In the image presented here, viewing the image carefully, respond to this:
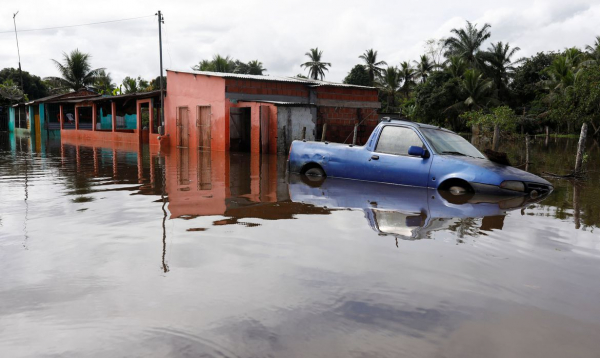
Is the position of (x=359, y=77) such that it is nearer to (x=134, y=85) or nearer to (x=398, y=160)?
(x=134, y=85)

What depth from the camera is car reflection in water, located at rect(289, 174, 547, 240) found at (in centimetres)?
680

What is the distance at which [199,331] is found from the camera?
3377mm

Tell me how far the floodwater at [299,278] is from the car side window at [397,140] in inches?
64.5

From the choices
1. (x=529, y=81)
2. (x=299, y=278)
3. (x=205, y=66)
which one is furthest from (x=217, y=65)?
(x=299, y=278)

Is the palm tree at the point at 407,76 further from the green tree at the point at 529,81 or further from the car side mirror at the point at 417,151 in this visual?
the car side mirror at the point at 417,151

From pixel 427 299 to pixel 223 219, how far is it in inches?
151

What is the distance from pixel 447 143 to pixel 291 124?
13.0 metres

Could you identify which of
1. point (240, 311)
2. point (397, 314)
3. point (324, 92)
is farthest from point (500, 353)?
point (324, 92)

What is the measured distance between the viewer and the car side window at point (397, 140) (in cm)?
1010

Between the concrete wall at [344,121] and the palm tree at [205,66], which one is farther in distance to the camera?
the palm tree at [205,66]

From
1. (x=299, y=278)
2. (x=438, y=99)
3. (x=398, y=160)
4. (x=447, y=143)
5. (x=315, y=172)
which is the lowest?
(x=299, y=278)

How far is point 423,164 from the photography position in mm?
9906

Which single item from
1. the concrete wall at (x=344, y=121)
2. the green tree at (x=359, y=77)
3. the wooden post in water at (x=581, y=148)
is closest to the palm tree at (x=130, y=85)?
the green tree at (x=359, y=77)

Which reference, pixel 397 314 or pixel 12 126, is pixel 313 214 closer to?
pixel 397 314
